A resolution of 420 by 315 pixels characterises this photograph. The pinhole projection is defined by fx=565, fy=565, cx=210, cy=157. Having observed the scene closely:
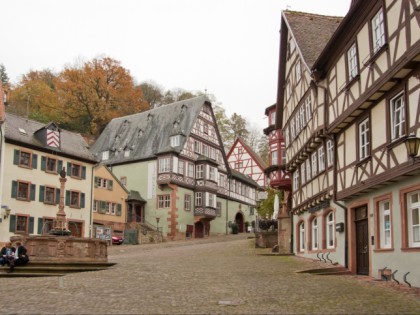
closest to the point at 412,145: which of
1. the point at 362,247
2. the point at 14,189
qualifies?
the point at 362,247

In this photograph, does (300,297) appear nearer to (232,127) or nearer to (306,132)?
(306,132)

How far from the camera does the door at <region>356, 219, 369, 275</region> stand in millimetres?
18734

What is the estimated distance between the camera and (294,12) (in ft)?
95.5

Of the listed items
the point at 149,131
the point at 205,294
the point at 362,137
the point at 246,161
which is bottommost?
the point at 205,294

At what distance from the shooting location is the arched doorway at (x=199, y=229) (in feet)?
185

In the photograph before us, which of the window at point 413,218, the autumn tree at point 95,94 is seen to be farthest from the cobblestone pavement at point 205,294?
the autumn tree at point 95,94

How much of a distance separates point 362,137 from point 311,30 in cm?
1054

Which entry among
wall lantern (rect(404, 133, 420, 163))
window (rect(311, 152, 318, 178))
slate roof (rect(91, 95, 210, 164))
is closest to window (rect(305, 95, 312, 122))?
window (rect(311, 152, 318, 178))

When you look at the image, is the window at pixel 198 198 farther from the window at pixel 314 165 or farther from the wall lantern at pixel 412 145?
the wall lantern at pixel 412 145

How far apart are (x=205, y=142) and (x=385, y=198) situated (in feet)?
139

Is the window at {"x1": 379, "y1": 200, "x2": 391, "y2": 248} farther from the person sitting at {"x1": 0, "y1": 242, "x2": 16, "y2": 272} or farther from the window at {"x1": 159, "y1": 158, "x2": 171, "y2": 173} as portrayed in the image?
the window at {"x1": 159, "y1": 158, "x2": 171, "y2": 173}

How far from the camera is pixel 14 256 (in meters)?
20.6

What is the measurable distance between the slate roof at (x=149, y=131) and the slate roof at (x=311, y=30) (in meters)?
→ 26.3

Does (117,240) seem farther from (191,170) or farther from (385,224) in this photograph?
(385,224)
